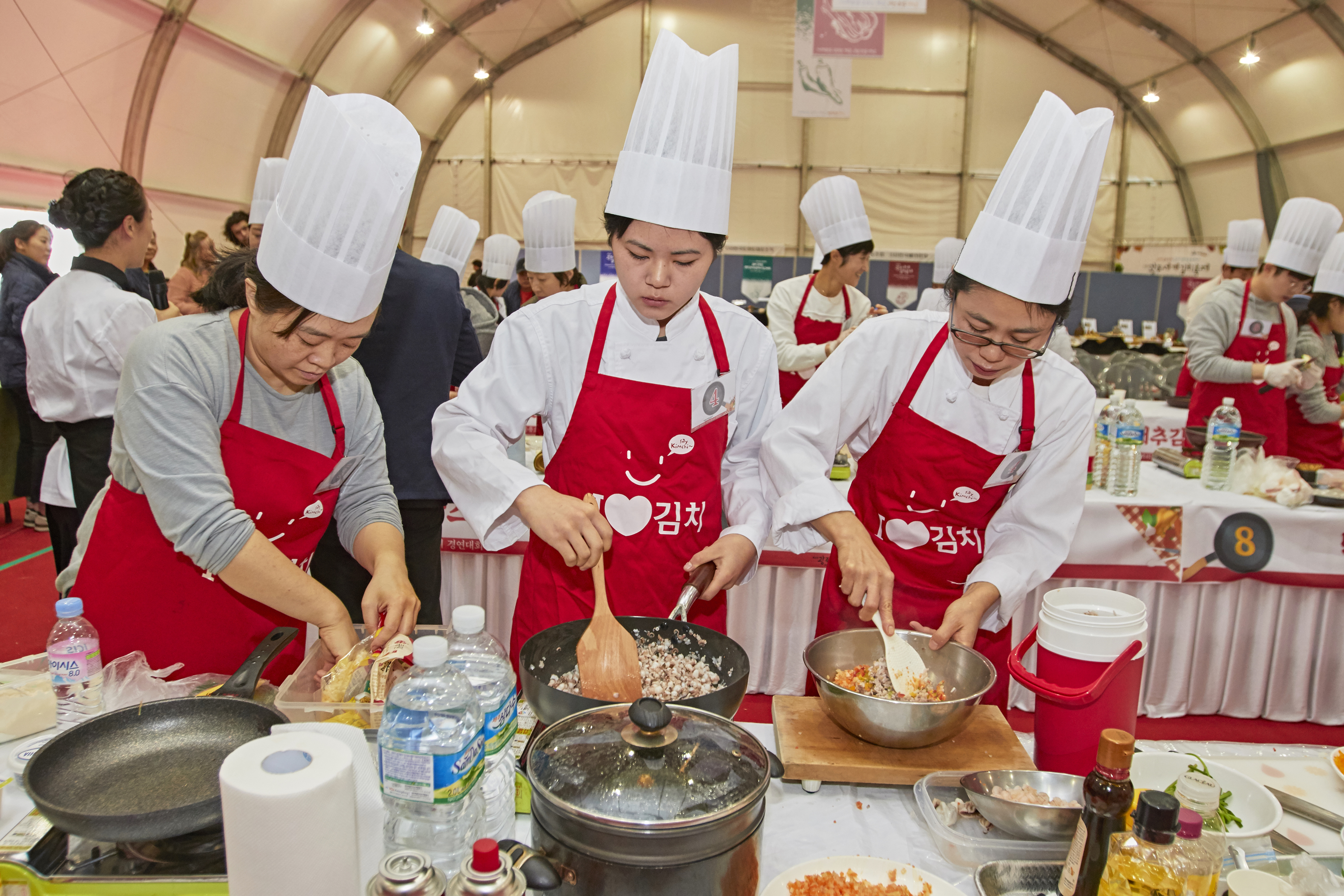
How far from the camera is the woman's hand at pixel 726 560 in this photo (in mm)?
1537

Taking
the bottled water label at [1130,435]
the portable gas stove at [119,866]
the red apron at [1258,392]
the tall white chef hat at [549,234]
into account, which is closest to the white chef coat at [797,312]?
the tall white chef hat at [549,234]

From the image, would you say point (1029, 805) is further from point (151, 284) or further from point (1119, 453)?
point (151, 284)

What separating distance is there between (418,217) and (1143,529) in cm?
1319

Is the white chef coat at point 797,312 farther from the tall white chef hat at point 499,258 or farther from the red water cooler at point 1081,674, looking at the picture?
the red water cooler at point 1081,674

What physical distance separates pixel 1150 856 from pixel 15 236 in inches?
235

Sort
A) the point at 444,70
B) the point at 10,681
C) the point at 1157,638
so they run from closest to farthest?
the point at 10,681 < the point at 1157,638 < the point at 444,70

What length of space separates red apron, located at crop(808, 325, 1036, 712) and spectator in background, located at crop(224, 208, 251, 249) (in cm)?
312

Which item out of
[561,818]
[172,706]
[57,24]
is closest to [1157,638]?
[561,818]

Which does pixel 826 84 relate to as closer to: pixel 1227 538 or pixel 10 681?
pixel 1227 538

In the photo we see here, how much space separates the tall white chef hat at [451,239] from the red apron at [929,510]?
3208mm

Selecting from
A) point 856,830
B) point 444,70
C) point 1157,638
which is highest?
point 444,70

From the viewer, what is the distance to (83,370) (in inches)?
115

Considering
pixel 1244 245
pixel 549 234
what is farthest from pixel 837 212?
pixel 1244 245

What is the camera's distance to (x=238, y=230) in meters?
4.08
